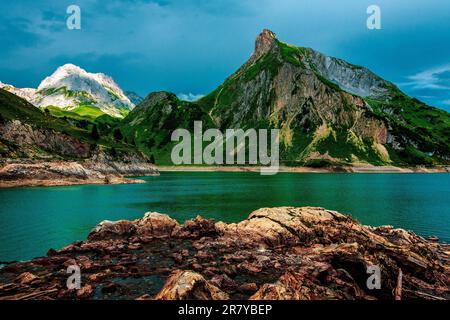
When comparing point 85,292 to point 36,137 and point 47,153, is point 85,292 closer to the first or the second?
point 47,153

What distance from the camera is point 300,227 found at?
3938cm

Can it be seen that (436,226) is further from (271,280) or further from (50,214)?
(50,214)

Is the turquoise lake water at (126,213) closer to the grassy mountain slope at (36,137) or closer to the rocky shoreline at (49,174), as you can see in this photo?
the rocky shoreline at (49,174)

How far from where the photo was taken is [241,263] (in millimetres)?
29125

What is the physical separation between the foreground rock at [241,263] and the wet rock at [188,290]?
61mm

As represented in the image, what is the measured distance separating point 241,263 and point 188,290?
12112 mm

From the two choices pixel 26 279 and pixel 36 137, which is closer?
pixel 26 279

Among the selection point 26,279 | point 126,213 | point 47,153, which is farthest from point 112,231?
point 47,153

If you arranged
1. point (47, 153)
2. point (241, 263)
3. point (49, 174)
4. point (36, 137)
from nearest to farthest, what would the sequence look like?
point (241, 263)
point (49, 174)
point (47, 153)
point (36, 137)

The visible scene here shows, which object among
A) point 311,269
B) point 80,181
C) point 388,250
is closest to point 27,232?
point 311,269

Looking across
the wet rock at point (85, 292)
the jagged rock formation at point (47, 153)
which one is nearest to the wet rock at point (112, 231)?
the wet rock at point (85, 292)

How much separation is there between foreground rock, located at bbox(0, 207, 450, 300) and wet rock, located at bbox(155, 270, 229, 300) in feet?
0.20

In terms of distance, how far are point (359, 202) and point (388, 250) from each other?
55265mm

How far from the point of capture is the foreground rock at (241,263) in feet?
71.1
